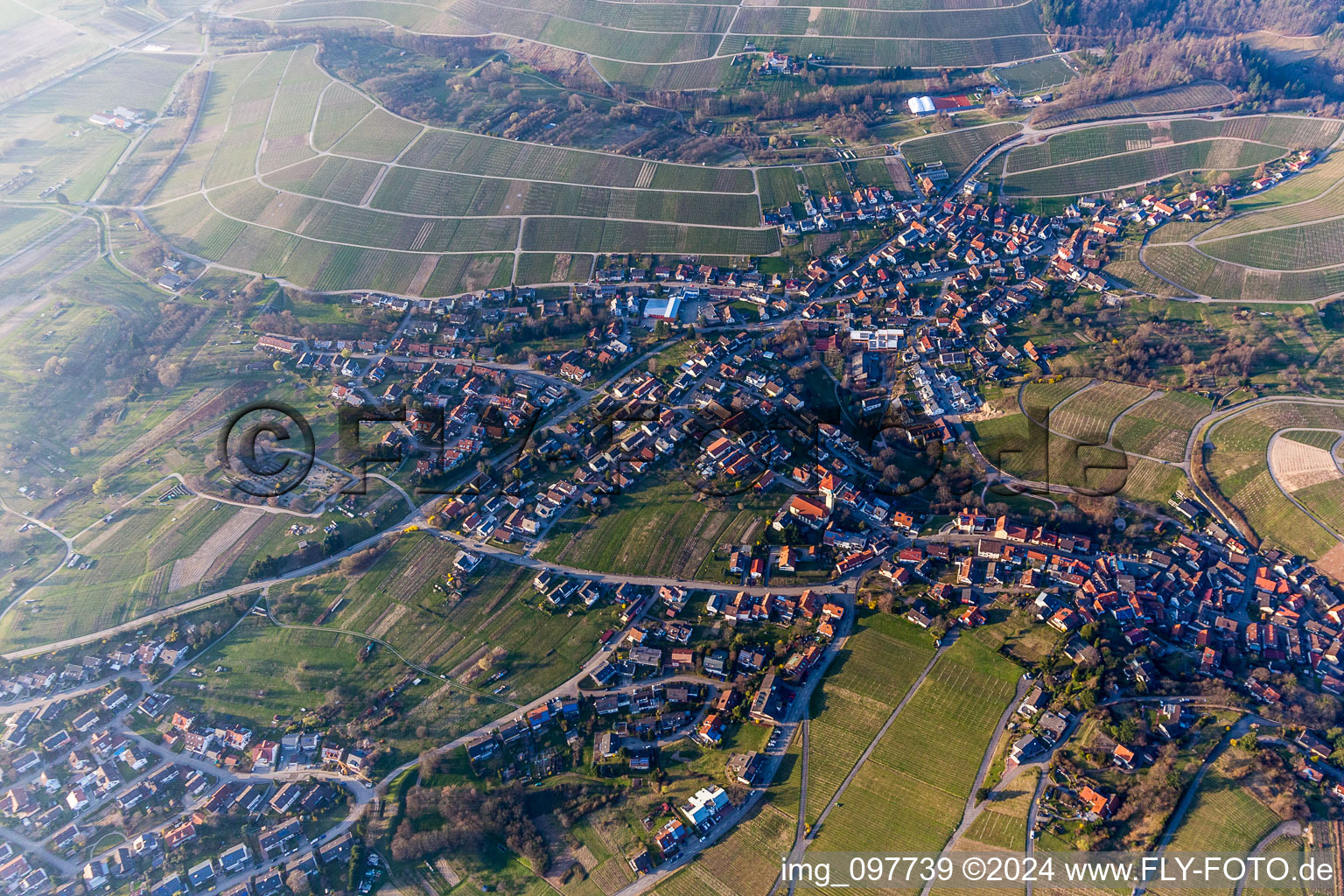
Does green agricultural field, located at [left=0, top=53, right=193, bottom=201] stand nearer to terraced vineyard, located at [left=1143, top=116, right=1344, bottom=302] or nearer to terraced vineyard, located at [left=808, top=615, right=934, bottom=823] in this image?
terraced vineyard, located at [left=808, top=615, right=934, bottom=823]

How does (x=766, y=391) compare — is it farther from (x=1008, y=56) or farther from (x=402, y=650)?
(x=1008, y=56)

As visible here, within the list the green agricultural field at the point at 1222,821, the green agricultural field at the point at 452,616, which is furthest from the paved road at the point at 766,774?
the green agricultural field at the point at 1222,821

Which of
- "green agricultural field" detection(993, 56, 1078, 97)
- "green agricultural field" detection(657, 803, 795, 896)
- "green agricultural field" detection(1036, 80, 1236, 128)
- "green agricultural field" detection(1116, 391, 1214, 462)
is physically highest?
"green agricultural field" detection(993, 56, 1078, 97)

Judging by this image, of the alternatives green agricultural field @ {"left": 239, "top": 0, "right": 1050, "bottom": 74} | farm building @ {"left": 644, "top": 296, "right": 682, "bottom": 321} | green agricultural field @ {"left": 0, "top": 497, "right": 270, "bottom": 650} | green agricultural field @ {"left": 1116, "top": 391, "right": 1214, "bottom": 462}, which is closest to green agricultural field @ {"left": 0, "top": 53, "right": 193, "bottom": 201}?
green agricultural field @ {"left": 239, "top": 0, "right": 1050, "bottom": 74}

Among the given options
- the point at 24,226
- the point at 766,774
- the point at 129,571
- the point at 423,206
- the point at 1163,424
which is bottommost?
the point at 766,774

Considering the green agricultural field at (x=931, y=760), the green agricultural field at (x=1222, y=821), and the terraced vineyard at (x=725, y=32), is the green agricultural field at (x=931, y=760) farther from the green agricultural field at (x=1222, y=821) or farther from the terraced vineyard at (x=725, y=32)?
the terraced vineyard at (x=725, y=32)

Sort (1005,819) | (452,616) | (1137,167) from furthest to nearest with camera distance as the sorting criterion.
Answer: (1137,167), (452,616), (1005,819)

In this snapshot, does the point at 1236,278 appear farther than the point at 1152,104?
No

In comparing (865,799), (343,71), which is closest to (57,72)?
(343,71)

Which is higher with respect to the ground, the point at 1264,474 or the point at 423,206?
the point at 423,206

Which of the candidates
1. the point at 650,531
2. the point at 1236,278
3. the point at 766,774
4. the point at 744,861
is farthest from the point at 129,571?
the point at 1236,278

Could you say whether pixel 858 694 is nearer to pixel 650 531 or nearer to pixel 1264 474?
pixel 650 531
